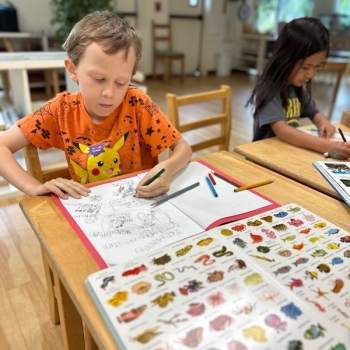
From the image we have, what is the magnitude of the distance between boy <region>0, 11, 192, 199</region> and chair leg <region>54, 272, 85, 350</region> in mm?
214

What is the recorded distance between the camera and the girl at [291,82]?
1241 mm

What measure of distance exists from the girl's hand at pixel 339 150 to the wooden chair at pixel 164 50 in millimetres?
4884

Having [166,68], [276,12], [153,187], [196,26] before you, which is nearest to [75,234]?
[153,187]

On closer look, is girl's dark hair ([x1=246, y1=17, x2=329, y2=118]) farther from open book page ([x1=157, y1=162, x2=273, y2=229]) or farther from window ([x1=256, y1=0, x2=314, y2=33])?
window ([x1=256, y1=0, x2=314, y2=33])

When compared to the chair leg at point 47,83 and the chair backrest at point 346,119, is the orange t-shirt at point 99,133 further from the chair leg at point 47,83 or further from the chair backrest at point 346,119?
the chair leg at point 47,83

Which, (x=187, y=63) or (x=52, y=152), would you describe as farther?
(x=187, y=63)

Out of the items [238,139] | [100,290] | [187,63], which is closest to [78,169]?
[100,290]

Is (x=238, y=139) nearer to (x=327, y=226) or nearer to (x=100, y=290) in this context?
(x=327, y=226)

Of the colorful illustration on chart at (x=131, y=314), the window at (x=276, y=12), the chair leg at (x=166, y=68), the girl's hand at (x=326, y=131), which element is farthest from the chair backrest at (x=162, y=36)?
the colorful illustration on chart at (x=131, y=314)

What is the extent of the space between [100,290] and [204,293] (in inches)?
5.8

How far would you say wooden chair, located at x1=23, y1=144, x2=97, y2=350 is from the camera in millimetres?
695

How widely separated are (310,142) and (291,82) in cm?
38

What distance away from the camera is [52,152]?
8.95 feet

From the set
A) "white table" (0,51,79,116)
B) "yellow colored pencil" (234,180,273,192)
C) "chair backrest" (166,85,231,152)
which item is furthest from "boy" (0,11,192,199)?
"white table" (0,51,79,116)
